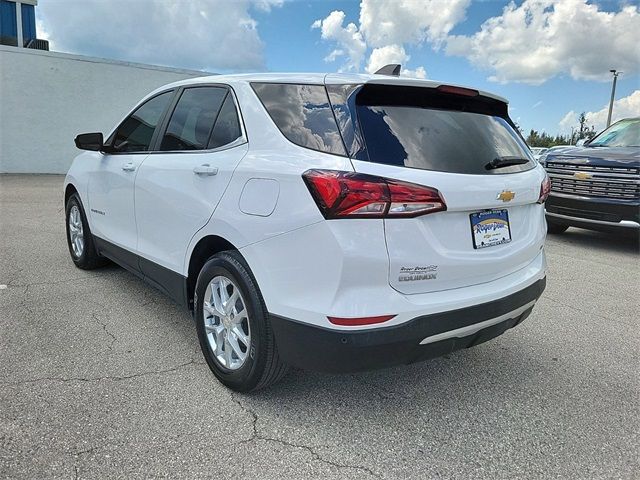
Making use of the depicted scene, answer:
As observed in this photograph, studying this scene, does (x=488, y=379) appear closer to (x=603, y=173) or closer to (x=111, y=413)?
(x=111, y=413)

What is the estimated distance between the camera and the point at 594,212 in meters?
6.86

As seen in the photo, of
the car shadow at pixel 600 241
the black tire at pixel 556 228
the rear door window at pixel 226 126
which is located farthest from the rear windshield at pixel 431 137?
the black tire at pixel 556 228

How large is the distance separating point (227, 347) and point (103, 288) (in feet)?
7.45

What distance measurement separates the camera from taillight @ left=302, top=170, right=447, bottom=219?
7.02 feet

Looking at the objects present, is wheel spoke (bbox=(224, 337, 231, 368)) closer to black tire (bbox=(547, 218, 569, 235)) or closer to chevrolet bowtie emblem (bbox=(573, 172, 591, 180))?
chevrolet bowtie emblem (bbox=(573, 172, 591, 180))

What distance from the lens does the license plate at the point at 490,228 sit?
243cm

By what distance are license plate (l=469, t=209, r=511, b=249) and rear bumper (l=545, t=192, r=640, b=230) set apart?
5.00 meters

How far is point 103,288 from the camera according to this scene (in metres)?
4.53

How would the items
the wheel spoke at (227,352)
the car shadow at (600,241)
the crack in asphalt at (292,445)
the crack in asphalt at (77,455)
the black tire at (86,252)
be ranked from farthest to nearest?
the car shadow at (600,241) < the black tire at (86,252) < the wheel spoke at (227,352) < the crack in asphalt at (292,445) < the crack in asphalt at (77,455)

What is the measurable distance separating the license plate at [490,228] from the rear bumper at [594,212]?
5001 mm

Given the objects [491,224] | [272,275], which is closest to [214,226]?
[272,275]

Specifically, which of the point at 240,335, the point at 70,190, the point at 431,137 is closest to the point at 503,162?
the point at 431,137

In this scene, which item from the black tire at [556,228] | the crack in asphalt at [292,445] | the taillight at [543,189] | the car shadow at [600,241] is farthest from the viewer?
the black tire at [556,228]

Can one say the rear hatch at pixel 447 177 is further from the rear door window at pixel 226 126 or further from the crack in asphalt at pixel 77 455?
the crack in asphalt at pixel 77 455
